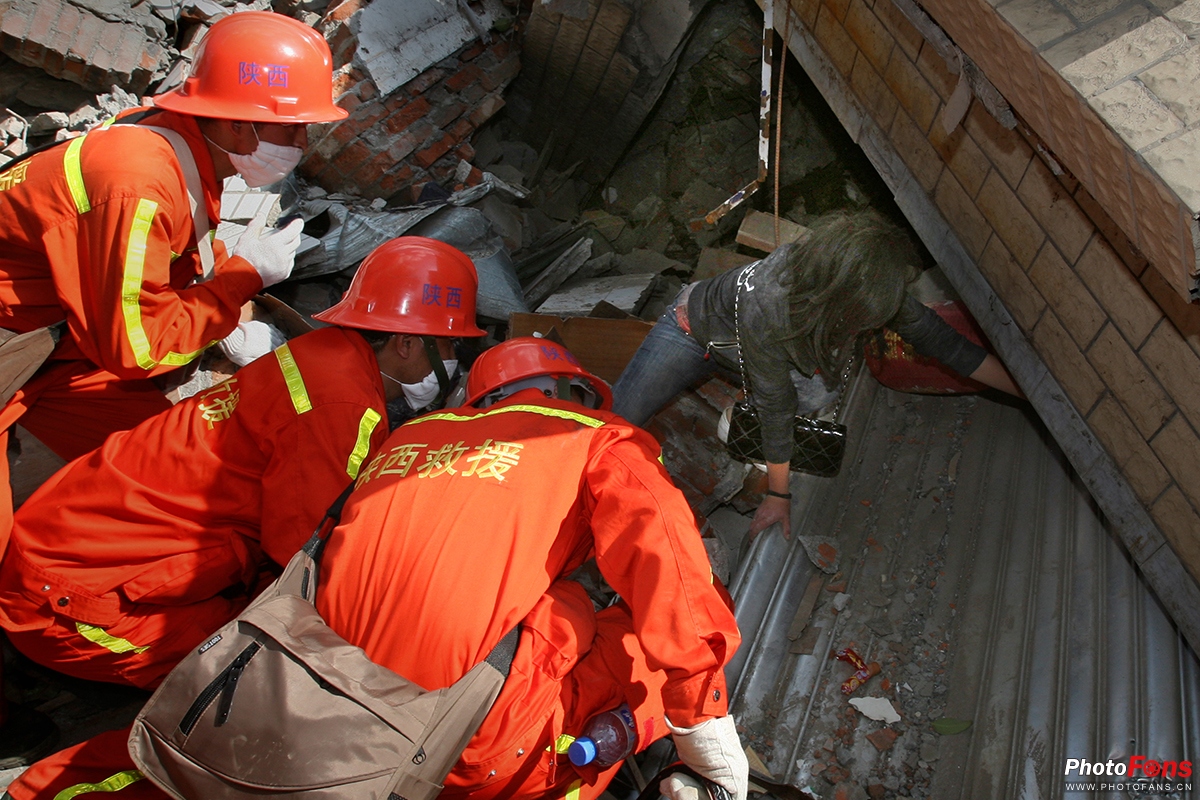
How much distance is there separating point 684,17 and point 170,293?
325cm

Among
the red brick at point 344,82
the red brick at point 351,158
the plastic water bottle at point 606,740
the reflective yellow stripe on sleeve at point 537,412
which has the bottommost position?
the red brick at point 351,158

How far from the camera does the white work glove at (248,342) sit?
342 cm

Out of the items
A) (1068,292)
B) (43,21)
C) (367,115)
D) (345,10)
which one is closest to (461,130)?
(367,115)

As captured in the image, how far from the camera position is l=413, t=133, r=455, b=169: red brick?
479 cm

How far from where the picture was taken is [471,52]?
492 centimetres

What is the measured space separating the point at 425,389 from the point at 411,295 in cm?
34

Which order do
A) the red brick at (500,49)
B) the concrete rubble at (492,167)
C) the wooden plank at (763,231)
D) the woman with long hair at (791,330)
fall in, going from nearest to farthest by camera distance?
the woman with long hair at (791,330) → the wooden plank at (763,231) → the concrete rubble at (492,167) → the red brick at (500,49)

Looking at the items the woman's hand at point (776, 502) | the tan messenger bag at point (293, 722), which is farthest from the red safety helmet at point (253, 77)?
the woman's hand at point (776, 502)

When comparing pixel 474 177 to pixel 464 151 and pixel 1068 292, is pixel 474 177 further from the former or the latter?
pixel 1068 292

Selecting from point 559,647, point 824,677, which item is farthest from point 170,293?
point 824,677

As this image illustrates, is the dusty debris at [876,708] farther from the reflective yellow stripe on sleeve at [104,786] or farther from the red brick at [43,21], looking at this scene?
the red brick at [43,21]

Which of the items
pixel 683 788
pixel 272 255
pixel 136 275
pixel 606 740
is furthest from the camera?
pixel 272 255

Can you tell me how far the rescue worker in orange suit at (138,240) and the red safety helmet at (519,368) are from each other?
116cm

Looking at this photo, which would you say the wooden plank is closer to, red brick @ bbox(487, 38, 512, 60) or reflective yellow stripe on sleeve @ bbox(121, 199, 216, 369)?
red brick @ bbox(487, 38, 512, 60)
